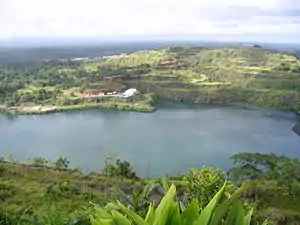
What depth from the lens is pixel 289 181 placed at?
662 cm

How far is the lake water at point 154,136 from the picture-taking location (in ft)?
38.6

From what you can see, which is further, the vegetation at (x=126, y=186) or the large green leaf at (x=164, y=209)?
the vegetation at (x=126, y=186)

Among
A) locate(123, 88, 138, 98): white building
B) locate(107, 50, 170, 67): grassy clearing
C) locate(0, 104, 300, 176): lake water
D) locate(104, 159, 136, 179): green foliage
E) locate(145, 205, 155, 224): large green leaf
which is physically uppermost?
locate(145, 205, 155, 224): large green leaf

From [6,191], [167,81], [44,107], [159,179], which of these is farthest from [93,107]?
[159,179]

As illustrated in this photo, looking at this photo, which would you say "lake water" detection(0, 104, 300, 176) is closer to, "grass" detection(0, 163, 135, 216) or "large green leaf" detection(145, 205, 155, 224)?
"grass" detection(0, 163, 135, 216)

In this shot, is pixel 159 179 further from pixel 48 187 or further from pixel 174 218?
pixel 48 187

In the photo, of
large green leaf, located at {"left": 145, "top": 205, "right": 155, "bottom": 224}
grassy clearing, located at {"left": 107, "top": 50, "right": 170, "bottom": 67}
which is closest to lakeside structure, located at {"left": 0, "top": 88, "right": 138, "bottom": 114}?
grassy clearing, located at {"left": 107, "top": 50, "right": 170, "bottom": 67}

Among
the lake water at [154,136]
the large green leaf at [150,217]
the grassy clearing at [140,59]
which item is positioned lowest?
the lake water at [154,136]

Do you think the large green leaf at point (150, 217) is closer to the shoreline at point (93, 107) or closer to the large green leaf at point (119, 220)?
the large green leaf at point (119, 220)

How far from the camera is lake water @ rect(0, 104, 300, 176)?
11766 mm

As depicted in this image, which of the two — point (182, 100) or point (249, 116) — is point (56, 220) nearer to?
point (249, 116)

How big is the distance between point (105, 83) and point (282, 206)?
16907 millimetres

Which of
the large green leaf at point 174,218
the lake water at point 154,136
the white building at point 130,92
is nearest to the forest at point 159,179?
the large green leaf at point 174,218

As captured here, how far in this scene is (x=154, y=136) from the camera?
14.3 m
